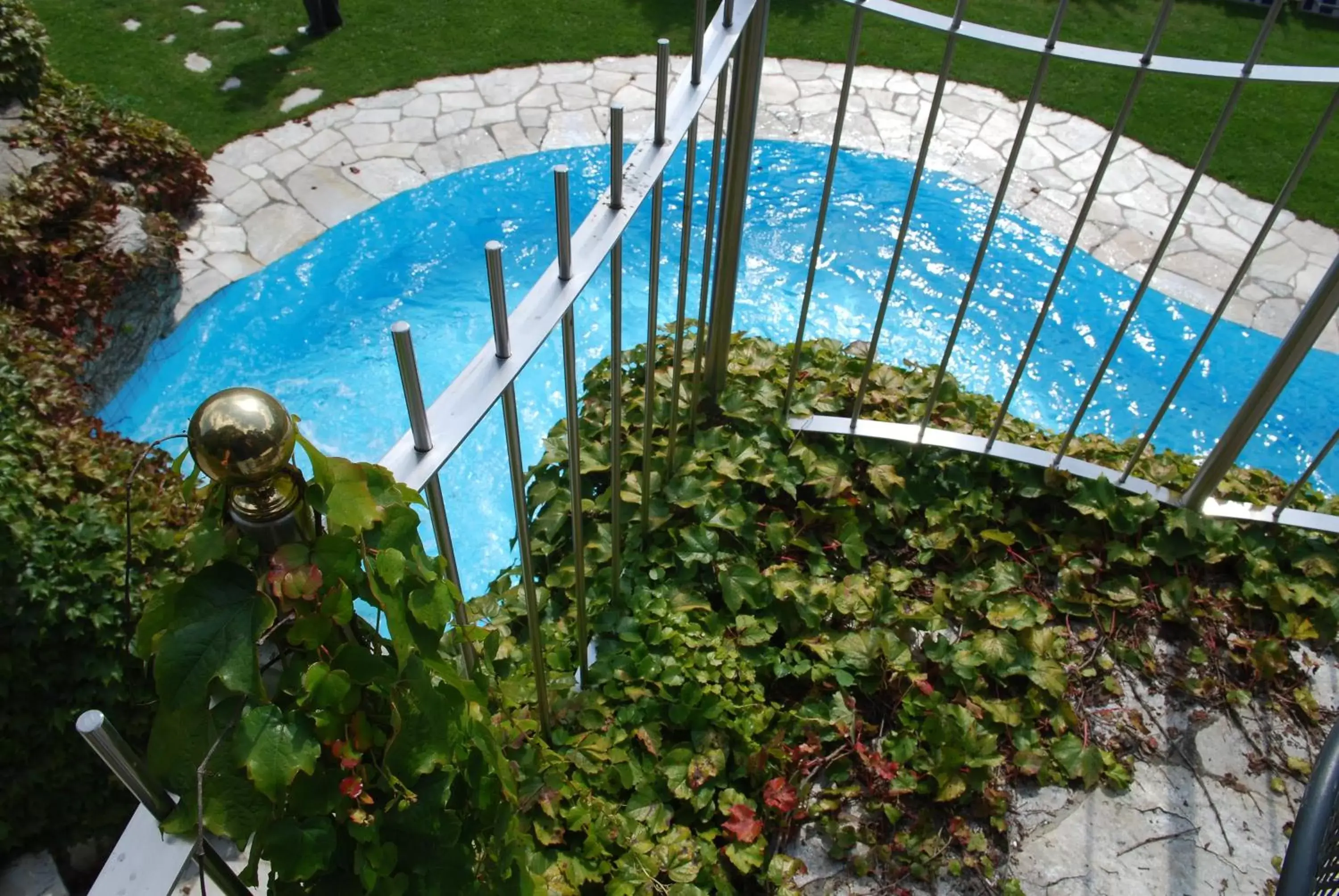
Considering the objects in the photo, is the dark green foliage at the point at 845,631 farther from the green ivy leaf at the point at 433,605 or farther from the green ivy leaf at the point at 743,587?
the green ivy leaf at the point at 433,605

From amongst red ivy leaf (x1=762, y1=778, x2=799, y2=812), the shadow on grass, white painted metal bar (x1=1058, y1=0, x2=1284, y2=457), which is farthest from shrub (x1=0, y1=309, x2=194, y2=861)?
the shadow on grass

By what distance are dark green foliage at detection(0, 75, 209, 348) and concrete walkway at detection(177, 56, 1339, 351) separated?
1.06ft

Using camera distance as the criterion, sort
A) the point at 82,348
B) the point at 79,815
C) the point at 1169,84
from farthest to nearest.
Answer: the point at 1169,84
the point at 82,348
the point at 79,815

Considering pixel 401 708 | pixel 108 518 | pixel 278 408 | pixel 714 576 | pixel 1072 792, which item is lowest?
pixel 108 518

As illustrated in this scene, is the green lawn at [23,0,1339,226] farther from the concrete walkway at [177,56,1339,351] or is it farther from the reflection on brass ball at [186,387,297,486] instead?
the reflection on brass ball at [186,387,297,486]

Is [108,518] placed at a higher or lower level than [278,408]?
lower

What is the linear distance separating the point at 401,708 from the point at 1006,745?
1.72 m

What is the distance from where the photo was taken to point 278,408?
3.02ft

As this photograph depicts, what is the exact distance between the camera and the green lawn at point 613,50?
21.8 ft

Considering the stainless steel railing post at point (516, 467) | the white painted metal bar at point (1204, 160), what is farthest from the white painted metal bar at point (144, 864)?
the white painted metal bar at point (1204, 160)

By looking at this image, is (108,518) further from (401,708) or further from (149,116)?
(149,116)

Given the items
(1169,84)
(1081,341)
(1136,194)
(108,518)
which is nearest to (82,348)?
(108,518)

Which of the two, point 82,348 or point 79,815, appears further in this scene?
point 82,348

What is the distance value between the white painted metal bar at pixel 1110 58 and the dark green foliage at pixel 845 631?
1094 mm
